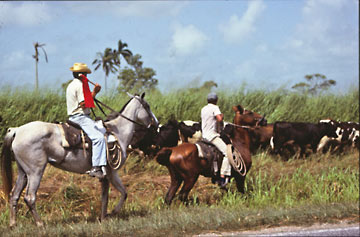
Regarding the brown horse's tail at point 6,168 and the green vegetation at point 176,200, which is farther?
the brown horse's tail at point 6,168

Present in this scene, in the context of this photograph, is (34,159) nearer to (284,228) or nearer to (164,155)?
(164,155)

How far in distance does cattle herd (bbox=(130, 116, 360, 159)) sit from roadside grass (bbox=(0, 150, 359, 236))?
1249 mm

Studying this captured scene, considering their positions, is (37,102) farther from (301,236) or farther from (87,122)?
(301,236)

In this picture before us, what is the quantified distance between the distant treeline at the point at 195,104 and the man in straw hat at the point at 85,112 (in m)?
5.58

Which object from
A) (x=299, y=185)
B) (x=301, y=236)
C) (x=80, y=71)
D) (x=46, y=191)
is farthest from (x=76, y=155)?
(x=299, y=185)

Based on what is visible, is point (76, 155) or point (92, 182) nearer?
point (76, 155)

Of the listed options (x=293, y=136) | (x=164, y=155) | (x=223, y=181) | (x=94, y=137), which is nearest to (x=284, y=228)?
(x=223, y=181)

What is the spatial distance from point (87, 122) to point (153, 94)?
9088 mm

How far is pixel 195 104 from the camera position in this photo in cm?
1705

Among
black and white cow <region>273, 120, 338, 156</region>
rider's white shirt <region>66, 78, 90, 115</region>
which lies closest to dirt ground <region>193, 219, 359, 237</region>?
rider's white shirt <region>66, 78, 90, 115</region>

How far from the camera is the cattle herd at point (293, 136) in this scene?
13523 mm

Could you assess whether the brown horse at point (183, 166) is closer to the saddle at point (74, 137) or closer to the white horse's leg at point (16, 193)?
the saddle at point (74, 137)

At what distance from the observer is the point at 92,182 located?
443 inches

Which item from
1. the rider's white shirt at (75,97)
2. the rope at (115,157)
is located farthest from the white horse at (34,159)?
the rider's white shirt at (75,97)
